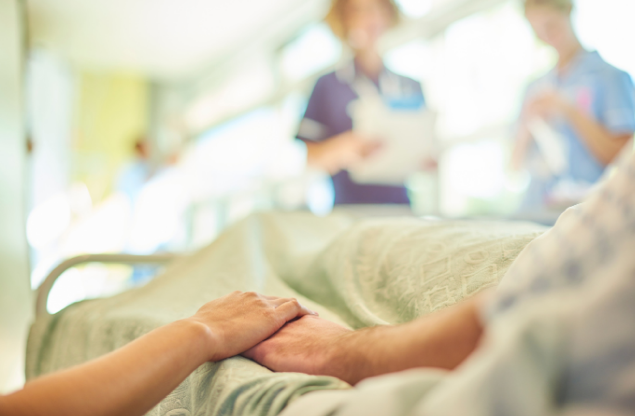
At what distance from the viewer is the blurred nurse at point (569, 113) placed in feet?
6.37

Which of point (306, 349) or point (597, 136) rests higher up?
point (597, 136)

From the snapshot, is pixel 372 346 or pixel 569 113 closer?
pixel 372 346

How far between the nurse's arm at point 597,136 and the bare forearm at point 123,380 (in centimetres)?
179

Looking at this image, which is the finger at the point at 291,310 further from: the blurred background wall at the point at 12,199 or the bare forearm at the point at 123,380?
the blurred background wall at the point at 12,199

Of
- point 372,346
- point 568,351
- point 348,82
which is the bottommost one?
point 372,346

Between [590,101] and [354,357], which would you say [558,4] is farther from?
[354,357]

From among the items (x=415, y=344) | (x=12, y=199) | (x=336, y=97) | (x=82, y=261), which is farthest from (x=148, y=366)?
(x=336, y=97)

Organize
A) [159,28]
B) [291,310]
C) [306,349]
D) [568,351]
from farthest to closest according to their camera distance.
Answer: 1. [159,28]
2. [291,310]
3. [306,349]
4. [568,351]

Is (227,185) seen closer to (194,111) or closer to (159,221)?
(159,221)

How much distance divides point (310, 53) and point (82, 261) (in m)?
3.93

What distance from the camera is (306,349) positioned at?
73cm

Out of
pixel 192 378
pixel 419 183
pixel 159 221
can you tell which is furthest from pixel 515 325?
pixel 159 221

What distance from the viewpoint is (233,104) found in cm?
610

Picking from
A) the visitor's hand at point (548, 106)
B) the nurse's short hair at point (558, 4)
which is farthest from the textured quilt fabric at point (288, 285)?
the nurse's short hair at point (558, 4)
